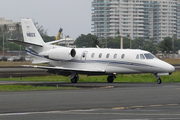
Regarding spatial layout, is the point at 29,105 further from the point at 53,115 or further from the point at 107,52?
the point at 107,52

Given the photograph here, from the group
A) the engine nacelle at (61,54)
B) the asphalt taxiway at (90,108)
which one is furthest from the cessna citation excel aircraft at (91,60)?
the asphalt taxiway at (90,108)

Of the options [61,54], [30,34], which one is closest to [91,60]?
[61,54]

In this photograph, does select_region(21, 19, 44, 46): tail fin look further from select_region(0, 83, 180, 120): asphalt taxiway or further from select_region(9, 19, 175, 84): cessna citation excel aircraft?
select_region(0, 83, 180, 120): asphalt taxiway

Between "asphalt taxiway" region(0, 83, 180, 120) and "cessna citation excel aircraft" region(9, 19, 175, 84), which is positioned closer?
"asphalt taxiway" region(0, 83, 180, 120)

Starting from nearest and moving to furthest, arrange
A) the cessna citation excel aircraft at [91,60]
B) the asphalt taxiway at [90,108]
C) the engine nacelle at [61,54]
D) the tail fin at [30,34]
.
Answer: the asphalt taxiway at [90,108] < the cessna citation excel aircraft at [91,60] < the engine nacelle at [61,54] < the tail fin at [30,34]

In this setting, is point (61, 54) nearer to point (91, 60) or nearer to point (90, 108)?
point (91, 60)

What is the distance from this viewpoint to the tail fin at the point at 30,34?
39362 mm

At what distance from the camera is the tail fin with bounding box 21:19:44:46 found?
39.4 meters

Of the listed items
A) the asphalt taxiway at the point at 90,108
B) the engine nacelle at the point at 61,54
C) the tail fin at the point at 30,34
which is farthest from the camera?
the tail fin at the point at 30,34

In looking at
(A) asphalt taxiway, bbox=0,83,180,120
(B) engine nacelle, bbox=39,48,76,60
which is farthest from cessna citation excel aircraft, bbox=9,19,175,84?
(A) asphalt taxiway, bbox=0,83,180,120

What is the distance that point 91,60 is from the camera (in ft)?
118

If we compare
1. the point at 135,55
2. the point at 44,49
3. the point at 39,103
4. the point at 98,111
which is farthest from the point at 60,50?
the point at 98,111

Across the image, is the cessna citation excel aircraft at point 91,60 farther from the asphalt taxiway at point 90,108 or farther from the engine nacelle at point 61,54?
the asphalt taxiway at point 90,108

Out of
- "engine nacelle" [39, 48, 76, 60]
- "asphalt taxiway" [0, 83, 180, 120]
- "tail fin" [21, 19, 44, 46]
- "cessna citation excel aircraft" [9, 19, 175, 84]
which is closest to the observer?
"asphalt taxiway" [0, 83, 180, 120]
